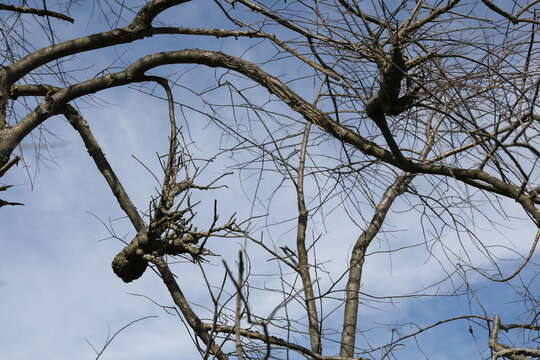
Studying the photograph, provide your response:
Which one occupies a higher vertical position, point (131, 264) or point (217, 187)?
point (217, 187)

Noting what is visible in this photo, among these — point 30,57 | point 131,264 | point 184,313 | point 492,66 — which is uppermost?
point 30,57

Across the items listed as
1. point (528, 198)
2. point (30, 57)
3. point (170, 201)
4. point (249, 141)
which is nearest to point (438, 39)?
point (528, 198)

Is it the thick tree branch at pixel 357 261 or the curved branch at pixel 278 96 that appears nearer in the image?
the curved branch at pixel 278 96

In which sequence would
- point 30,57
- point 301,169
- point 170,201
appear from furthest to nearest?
point 301,169 < point 30,57 < point 170,201

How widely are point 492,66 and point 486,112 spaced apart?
218 mm

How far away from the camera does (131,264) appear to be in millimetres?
3238

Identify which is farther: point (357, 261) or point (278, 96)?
point (357, 261)

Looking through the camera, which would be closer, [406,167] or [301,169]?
[406,167]

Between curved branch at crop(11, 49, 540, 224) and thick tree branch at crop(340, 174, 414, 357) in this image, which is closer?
curved branch at crop(11, 49, 540, 224)

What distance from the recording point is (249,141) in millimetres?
3385

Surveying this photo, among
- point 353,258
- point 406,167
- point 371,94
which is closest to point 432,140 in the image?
point 406,167

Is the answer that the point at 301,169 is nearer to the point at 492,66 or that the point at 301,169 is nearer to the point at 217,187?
the point at 217,187

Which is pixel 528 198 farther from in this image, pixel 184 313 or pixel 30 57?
pixel 30 57

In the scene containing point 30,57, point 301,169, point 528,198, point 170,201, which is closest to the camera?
point 528,198
